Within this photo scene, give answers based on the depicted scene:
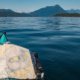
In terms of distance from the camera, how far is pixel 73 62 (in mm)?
22578

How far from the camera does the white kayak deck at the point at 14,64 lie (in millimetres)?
12883

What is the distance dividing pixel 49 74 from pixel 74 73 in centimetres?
220

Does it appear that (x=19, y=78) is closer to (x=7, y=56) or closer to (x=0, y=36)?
(x=7, y=56)

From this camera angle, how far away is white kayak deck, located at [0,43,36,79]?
12883 millimetres

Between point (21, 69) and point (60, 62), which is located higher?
point (21, 69)

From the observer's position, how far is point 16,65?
1337 cm

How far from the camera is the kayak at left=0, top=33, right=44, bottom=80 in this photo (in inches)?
506

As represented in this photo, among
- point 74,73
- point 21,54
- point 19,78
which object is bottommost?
point 74,73

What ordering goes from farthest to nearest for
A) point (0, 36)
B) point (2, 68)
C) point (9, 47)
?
1. point (0, 36)
2. point (9, 47)
3. point (2, 68)

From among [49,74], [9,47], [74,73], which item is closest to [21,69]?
[9,47]

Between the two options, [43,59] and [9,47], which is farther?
[43,59]

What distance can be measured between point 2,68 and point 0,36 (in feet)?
15.6

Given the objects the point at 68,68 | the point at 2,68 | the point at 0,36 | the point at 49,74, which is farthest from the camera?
the point at 68,68

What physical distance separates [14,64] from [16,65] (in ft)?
0.44
